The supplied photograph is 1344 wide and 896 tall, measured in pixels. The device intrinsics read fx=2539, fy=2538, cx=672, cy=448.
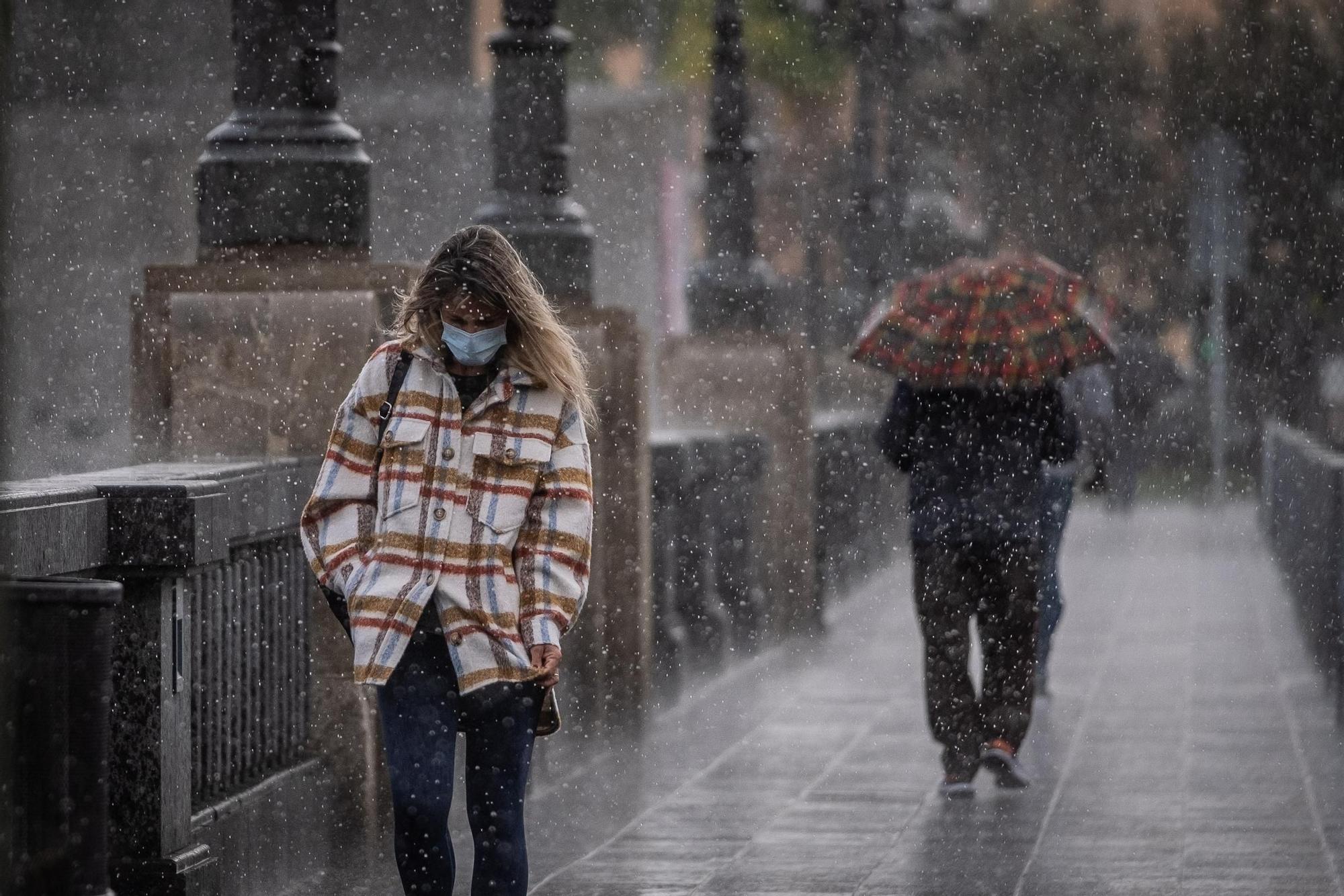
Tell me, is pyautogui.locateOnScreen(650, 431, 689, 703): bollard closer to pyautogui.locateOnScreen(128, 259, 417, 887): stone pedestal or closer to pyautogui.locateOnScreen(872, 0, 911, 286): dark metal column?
pyautogui.locateOnScreen(128, 259, 417, 887): stone pedestal

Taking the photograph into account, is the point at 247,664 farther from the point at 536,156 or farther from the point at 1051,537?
the point at 1051,537

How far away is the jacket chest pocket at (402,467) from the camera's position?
16.7ft

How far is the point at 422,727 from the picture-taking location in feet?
A: 16.6

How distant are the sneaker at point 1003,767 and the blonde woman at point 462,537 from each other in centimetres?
368

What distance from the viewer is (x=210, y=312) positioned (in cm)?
738

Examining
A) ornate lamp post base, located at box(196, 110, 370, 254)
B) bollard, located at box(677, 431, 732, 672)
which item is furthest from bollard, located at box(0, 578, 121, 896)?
bollard, located at box(677, 431, 732, 672)

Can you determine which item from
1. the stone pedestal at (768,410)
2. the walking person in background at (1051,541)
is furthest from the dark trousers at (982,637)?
the stone pedestal at (768,410)

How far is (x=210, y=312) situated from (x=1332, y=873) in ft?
11.6

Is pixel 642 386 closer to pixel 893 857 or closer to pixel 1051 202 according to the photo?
pixel 893 857

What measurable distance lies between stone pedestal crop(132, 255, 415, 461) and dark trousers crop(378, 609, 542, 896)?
236cm

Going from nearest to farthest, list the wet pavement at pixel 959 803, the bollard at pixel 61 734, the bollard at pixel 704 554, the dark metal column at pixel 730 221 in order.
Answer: the bollard at pixel 61 734
the wet pavement at pixel 959 803
the bollard at pixel 704 554
the dark metal column at pixel 730 221

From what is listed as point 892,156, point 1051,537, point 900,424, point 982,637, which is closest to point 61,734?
point 900,424

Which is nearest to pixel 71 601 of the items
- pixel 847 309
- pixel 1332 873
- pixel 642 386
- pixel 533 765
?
pixel 1332 873

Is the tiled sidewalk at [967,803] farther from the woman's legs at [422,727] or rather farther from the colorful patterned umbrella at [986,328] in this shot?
the woman's legs at [422,727]
